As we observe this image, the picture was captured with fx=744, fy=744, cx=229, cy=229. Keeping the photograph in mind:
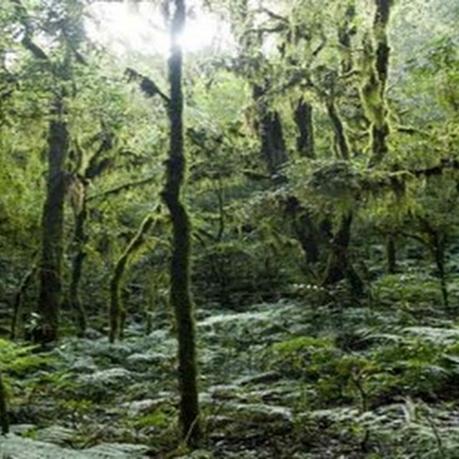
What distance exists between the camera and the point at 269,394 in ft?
25.6

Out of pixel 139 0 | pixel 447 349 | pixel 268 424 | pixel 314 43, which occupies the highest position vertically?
pixel 314 43

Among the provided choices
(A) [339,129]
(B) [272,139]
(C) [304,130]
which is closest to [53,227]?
(A) [339,129]

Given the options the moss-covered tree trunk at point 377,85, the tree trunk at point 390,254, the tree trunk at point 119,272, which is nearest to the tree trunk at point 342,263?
the moss-covered tree trunk at point 377,85

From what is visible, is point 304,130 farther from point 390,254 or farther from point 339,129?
point 390,254

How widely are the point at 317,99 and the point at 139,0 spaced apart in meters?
8.12

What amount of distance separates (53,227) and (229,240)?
668cm

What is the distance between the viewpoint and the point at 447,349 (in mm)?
7609

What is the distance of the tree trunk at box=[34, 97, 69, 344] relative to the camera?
43.8 feet

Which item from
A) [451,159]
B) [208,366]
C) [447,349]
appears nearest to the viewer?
[447,349]

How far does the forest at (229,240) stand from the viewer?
664cm

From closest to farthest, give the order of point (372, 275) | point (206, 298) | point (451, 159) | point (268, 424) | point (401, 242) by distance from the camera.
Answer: point (268, 424)
point (451, 159)
point (372, 275)
point (206, 298)
point (401, 242)

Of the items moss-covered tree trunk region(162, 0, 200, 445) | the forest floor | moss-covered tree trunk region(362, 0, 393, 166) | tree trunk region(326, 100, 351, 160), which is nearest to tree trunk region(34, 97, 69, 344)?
the forest floor

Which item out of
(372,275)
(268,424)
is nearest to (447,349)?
Result: (268,424)

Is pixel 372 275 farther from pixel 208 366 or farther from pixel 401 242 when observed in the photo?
pixel 208 366
